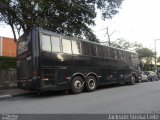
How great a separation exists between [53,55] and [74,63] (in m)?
1.71

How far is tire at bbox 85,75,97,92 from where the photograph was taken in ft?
48.8

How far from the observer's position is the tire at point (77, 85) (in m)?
13.8

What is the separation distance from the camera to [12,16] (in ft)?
61.9

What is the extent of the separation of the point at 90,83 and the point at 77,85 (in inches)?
55.2

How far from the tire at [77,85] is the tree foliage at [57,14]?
547 centimetres

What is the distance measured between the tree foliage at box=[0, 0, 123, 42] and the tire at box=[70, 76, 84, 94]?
5473 millimetres

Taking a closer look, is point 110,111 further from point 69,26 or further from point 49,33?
point 69,26

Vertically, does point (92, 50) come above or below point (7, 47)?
below

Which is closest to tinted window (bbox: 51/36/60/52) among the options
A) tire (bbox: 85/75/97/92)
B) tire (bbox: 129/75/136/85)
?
tire (bbox: 85/75/97/92)

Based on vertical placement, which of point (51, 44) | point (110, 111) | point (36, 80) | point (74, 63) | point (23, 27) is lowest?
point (110, 111)

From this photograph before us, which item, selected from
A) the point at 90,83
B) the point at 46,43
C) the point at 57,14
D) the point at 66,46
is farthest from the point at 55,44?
the point at 57,14

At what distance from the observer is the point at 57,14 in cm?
2047

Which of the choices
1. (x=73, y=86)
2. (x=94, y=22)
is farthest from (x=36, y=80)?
(x=94, y=22)

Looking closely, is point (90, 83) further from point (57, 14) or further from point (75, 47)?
point (57, 14)
